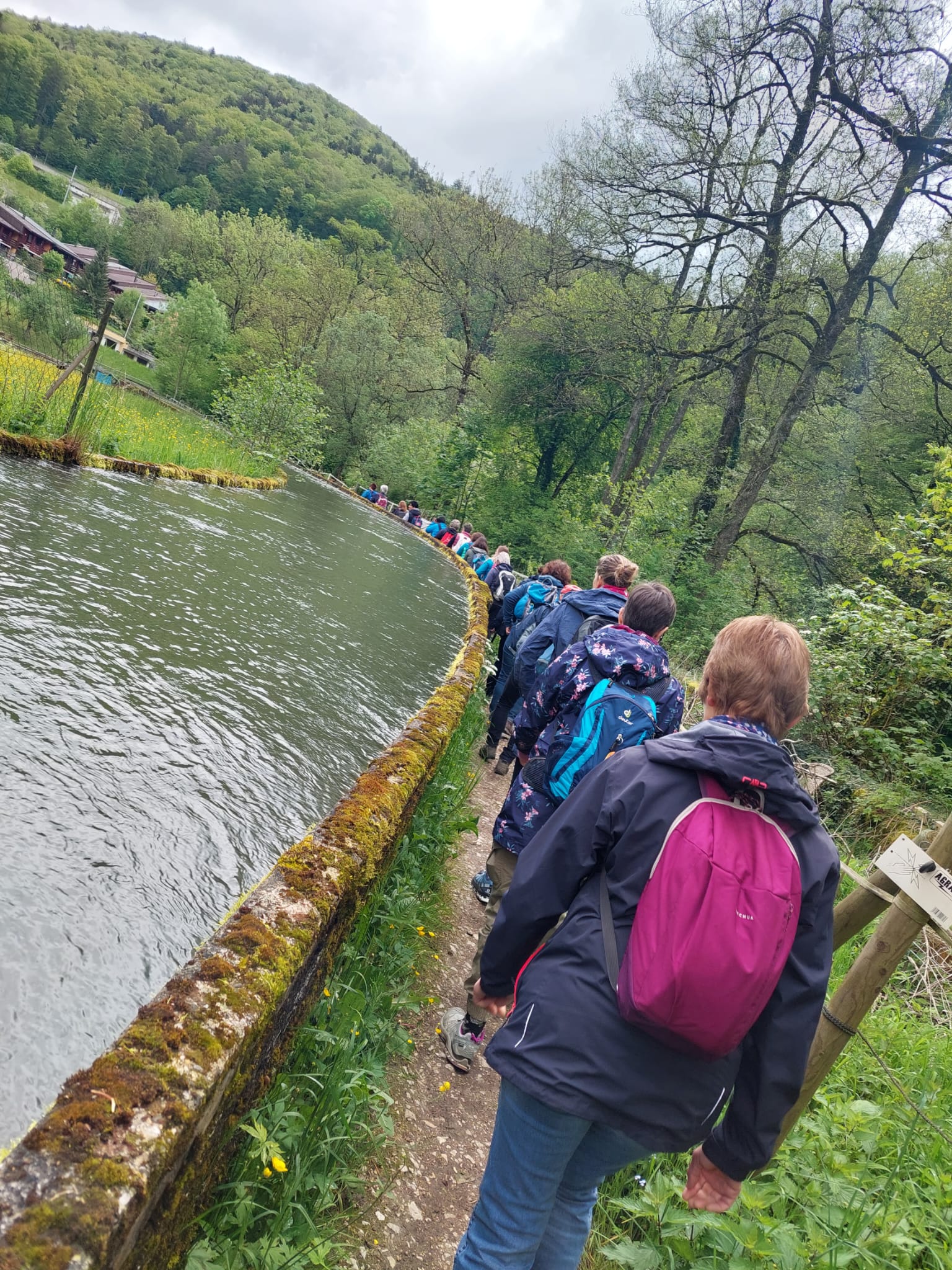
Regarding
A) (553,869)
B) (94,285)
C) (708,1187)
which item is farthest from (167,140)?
(708,1187)

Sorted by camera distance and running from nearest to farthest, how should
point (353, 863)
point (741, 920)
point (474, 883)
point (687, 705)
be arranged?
point (741, 920)
point (353, 863)
point (474, 883)
point (687, 705)

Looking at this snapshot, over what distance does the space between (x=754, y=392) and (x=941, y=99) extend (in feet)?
34.3

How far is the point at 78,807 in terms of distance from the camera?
303cm

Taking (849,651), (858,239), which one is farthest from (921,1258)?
(858,239)

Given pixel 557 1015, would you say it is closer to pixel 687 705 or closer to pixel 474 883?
pixel 474 883

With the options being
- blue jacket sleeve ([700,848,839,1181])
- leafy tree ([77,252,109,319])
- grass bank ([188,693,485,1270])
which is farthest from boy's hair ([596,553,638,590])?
leafy tree ([77,252,109,319])

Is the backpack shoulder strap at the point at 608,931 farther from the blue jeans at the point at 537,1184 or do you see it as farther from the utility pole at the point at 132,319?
the utility pole at the point at 132,319

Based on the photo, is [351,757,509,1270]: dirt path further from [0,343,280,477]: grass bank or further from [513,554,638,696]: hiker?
[0,343,280,477]: grass bank

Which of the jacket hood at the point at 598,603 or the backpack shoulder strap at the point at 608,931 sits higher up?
the jacket hood at the point at 598,603

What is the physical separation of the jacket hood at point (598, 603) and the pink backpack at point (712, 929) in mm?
2111

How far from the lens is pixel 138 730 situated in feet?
12.7

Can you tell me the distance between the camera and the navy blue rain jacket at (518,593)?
20.2 ft

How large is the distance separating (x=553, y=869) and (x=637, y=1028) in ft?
1.21

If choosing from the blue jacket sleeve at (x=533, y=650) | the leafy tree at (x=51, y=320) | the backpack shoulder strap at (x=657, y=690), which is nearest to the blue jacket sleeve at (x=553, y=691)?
the backpack shoulder strap at (x=657, y=690)
